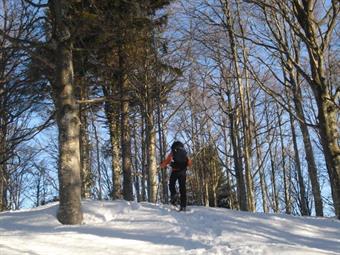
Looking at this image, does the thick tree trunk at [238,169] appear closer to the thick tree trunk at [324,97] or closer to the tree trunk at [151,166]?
the tree trunk at [151,166]

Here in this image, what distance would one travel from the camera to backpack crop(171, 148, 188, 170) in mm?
10781

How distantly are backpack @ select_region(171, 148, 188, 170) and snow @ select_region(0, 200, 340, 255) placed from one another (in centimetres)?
111

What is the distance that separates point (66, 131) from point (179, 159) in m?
3.05

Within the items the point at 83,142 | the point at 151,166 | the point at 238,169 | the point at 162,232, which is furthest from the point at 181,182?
the point at 83,142

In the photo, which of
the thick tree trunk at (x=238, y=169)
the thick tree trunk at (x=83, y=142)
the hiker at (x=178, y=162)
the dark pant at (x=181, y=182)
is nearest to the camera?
the dark pant at (x=181, y=182)

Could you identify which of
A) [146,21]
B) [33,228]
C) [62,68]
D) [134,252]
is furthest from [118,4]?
[134,252]

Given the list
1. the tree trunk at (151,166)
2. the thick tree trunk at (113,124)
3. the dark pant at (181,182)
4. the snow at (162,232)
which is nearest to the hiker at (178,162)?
the dark pant at (181,182)

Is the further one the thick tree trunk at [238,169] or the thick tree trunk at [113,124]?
the thick tree trunk at [113,124]

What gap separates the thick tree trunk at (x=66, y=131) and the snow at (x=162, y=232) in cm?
43

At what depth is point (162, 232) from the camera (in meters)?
8.11

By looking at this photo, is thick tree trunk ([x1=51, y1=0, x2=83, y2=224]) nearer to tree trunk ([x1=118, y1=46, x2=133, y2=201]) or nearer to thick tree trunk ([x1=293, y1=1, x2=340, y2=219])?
thick tree trunk ([x1=293, y1=1, x2=340, y2=219])

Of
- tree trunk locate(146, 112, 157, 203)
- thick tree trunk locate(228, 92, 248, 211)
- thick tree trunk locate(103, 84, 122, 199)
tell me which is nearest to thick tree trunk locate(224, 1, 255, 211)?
thick tree trunk locate(228, 92, 248, 211)

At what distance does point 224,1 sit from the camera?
55.8ft

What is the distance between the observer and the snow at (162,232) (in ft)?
22.6
